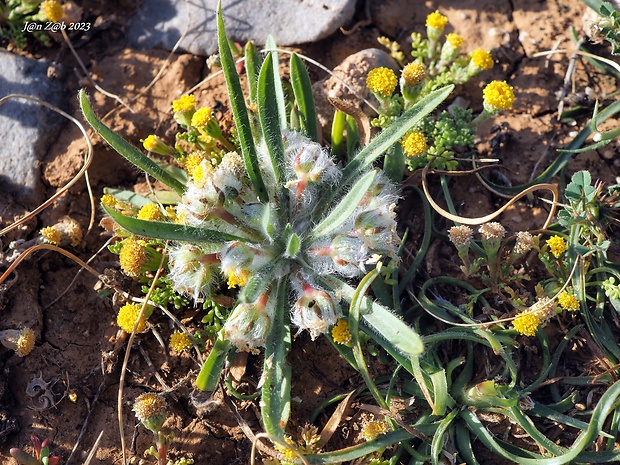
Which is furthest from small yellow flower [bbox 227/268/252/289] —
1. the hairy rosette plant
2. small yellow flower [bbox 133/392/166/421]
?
small yellow flower [bbox 133/392/166/421]

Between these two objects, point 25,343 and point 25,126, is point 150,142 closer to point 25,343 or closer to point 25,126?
point 25,126

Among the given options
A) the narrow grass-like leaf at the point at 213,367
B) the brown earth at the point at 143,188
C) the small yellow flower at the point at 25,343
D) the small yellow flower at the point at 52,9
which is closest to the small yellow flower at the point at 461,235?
the brown earth at the point at 143,188

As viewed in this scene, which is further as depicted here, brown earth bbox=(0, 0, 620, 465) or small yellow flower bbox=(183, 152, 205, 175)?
small yellow flower bbox=(183, 152, 205, 175)

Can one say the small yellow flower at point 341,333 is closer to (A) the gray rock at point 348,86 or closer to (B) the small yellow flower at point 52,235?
(A) the gray rock at point 348,86

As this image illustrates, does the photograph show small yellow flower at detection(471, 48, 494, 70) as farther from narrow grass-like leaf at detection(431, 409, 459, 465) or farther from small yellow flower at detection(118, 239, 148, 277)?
small yellow flower at detection(118, 239, 148, 277)

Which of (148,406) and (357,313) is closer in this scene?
(357,313)

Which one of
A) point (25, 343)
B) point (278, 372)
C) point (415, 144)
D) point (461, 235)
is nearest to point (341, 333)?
point (278, 372)
